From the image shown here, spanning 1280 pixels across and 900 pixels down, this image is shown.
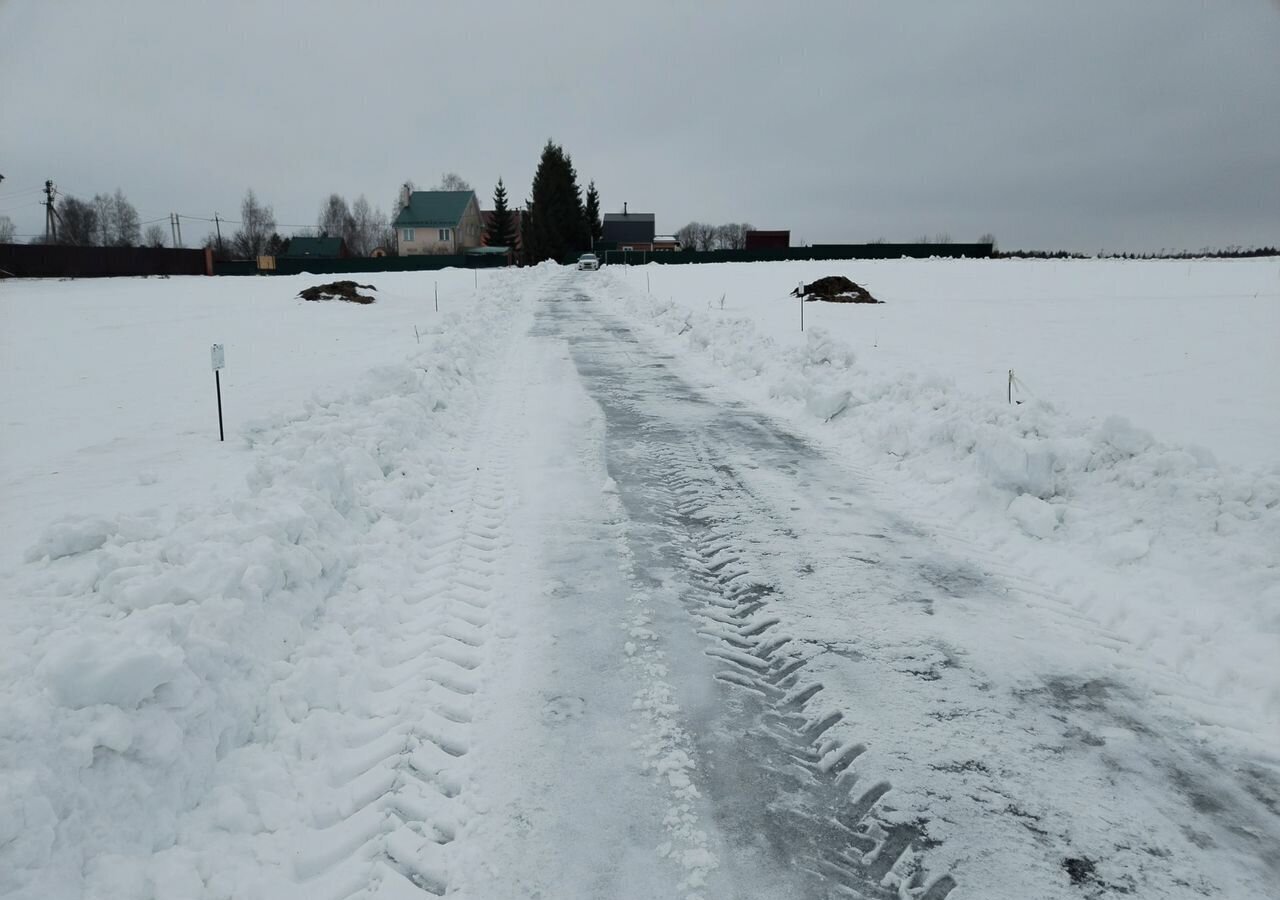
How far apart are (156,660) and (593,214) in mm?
82689

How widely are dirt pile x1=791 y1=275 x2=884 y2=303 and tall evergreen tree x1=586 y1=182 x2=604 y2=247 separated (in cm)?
5645

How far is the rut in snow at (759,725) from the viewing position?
2.81 meters

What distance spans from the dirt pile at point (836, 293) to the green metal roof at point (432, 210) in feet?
203

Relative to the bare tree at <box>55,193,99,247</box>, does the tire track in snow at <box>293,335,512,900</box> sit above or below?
below

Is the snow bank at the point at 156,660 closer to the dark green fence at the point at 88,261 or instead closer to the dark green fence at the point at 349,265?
the dark green fence at the point at 88,261

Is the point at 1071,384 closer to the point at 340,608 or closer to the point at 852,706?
the point at 852,706

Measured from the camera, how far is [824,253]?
62656 mm

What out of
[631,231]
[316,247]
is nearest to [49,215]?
[316,247]

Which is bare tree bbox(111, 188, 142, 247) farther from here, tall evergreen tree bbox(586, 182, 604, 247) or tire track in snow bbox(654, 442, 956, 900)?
tire track in snow bbox(654, 442, 956, 900)

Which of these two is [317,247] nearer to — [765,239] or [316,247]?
[316,247]

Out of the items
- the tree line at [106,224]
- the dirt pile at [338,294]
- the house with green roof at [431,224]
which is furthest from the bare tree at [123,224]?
the dirt pile at [338,294]

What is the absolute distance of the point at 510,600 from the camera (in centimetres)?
477

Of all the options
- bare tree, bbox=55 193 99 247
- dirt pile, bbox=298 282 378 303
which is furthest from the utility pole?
dirt pile, bbox=298 282 378 303

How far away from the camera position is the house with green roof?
79.7 meters
